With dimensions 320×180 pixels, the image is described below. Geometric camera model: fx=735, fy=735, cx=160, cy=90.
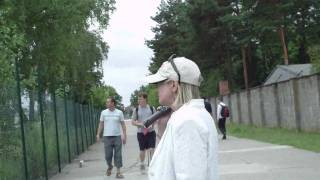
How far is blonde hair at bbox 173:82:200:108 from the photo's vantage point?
4051 mm

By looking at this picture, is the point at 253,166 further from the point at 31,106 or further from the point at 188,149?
the point at 188,149

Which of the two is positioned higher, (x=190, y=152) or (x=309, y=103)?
(x=309, y=103)

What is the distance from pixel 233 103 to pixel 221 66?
1667 cm

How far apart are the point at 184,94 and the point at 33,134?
11.4 metres

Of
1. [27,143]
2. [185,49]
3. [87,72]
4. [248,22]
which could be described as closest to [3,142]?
[27,143]

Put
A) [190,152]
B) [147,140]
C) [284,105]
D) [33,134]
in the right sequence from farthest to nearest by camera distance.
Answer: [284,105] < [147,140] < [33,134] < [190,152]

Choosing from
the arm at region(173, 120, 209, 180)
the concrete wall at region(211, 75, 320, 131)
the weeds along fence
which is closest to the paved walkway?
the weeds along fence

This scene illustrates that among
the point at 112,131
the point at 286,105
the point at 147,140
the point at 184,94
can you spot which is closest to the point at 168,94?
the point at 184,94

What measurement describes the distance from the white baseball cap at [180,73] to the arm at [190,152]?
0.31 m

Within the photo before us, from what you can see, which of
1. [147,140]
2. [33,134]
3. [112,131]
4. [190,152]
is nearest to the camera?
[190,152]

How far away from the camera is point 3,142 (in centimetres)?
1212

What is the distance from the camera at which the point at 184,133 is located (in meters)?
3.85

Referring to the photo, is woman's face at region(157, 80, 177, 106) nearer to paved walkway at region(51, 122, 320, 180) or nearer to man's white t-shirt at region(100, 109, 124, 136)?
paved walkway at region(51, 122, 320, 180)

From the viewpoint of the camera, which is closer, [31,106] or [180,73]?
[180,73]
